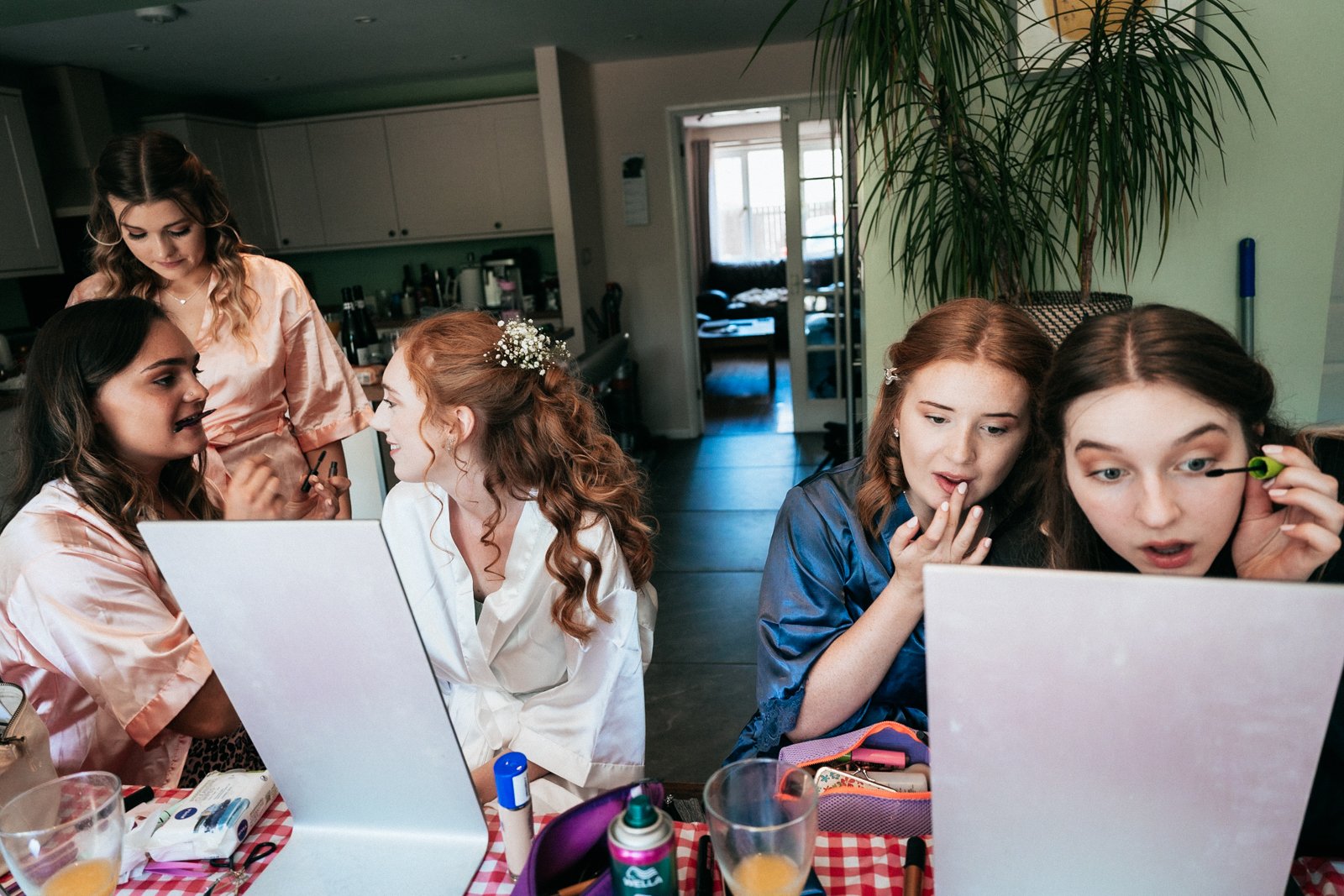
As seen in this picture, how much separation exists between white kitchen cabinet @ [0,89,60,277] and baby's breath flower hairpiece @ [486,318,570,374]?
13.7ft

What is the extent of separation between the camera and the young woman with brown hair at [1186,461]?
0.95 meters

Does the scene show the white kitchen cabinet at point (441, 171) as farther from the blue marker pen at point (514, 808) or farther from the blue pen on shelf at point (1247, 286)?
the blue marker pen at point (514, 808)

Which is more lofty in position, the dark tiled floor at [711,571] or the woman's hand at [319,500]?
the woman's hand at [319,500]

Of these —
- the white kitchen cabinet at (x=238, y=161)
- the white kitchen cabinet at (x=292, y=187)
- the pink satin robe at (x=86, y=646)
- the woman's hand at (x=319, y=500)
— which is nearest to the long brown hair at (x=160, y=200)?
the woman's hand at (x=319, y=500)

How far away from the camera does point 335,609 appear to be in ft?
2.69

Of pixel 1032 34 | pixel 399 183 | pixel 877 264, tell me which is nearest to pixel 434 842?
pixel 877 264

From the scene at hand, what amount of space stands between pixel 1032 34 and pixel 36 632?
106 inches

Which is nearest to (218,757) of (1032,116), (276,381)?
(276,381)

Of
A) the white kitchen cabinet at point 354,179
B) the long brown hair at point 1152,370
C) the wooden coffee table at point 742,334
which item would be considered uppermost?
the white kitchen cabinet at point 354,179

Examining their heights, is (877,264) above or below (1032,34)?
below

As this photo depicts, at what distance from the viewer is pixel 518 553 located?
1496mm

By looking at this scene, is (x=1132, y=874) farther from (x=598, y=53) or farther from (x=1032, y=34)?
(x=598, y=53)

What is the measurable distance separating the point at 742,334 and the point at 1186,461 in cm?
699

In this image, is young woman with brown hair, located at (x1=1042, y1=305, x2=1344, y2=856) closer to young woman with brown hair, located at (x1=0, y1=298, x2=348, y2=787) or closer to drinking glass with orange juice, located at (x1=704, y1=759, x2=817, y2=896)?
drinking glass with orange juice, located at (x1=704, y1=759, x2=817, y2=896)
